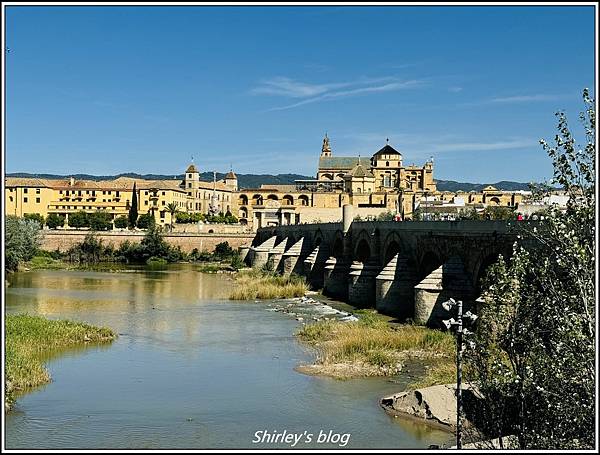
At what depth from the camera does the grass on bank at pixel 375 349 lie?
1856 cm

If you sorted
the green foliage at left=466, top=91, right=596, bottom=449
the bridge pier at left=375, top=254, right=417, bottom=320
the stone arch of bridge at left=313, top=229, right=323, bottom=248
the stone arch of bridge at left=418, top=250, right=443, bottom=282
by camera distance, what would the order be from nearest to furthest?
the green foliage at left=466, top=91, right=596, bottom=449
the stone arch of bridge at left=418, top=250, right=443, bottom=282
the bridge pier at left=375, top=254, right=417, bottom=320
the stone arch of bridge at left=313, top=229, right=323, bottom=248

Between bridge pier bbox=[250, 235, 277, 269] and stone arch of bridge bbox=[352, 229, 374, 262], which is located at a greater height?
stone arch of bridge bbox=[352, 229, 374, 262]

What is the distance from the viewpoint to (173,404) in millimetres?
15977

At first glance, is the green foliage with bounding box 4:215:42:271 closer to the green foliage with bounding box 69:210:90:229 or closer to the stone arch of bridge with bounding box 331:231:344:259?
the stone arch of bridge with bounding box 331:231:344:259

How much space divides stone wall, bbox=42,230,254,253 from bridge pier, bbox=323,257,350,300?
36727 millimetres

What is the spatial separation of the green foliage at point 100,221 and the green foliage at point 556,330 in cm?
7206

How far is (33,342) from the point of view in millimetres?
21641

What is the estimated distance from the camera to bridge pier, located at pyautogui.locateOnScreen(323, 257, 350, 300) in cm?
3944

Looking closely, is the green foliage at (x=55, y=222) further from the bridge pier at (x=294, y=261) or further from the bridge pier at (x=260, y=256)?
the bridge pier at (x=294, y=261)

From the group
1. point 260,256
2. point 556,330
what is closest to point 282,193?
point 260,256

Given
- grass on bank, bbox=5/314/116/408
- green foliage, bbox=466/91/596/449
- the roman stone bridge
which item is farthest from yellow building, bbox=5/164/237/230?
green foliage, bbox=466/91/596/449

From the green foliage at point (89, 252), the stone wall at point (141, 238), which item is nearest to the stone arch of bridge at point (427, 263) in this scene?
the green foliage at point (89, 252)

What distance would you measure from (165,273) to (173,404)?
135ft

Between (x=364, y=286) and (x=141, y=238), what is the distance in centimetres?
4461
